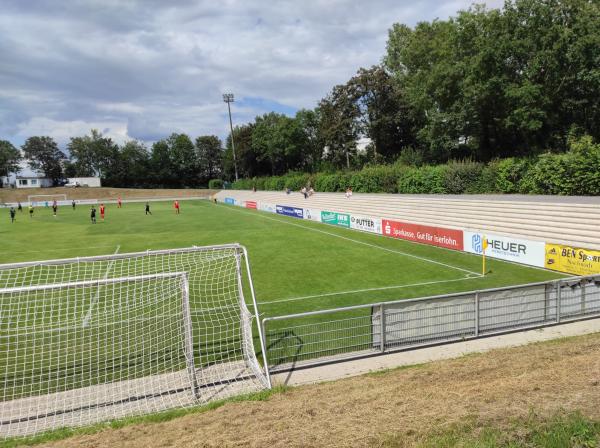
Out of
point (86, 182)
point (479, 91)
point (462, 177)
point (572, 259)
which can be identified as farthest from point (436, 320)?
point (86, 182)

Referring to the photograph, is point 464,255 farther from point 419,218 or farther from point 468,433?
point 468,433

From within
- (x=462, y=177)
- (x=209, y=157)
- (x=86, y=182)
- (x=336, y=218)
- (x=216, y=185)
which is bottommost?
(x=336, y=218)

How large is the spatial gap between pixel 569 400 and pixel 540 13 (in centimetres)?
3947

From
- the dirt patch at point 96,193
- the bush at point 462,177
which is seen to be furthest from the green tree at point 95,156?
the bush at point 462,177

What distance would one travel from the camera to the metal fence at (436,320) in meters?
9.02

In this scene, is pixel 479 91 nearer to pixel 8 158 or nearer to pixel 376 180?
pixel 376 180

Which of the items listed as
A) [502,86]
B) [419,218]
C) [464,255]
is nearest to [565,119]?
[502,86]

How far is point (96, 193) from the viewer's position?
94000 mm

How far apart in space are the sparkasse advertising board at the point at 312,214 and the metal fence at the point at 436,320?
91.8 ft

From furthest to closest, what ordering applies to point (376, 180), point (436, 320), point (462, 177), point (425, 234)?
point (376, 180), point (462, 177), point (425, 234), point (436, 320)

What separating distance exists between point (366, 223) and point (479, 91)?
18.1m

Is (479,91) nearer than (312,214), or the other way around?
(479,91)

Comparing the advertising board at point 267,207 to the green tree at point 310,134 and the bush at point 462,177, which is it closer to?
the bush at point 462,177

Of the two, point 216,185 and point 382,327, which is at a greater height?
point 216,185
